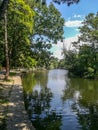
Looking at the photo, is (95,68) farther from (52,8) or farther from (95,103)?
(95,103)

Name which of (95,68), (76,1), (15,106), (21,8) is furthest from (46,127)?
(95,68)

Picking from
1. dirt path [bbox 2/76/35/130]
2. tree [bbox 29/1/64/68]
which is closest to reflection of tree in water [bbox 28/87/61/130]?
dirt path [bbox 2/76/35/130]

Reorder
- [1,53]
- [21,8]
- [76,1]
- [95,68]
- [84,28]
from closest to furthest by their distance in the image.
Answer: [76,1], [21,8], [1,53], [95,68], [84,28]

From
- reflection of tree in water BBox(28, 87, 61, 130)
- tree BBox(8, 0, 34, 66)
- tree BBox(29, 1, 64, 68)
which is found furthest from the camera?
tree BBox(29, 1, 64, 68)

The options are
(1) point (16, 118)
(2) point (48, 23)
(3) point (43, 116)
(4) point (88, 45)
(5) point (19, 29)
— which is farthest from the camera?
(4) point (88, 45)

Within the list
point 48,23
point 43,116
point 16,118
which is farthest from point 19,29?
point 16,118

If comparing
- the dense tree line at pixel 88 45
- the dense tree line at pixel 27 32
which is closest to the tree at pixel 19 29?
the dense tree line at pixel 27 32

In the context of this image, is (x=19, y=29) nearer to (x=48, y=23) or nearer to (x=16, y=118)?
(x=48, y=23)

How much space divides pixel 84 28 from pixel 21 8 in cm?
3330

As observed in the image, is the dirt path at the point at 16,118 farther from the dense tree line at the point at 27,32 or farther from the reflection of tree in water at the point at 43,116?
the dense tree line at the point at 27,32

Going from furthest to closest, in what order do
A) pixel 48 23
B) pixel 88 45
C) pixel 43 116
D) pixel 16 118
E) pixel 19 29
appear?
pixel 88 45 → pixel 48 23 → pixel 19 29 → pixel 43 116 → pixel 16 118

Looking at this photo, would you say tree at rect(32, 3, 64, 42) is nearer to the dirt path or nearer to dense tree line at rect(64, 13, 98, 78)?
dense tree line at rect(64, 13, 98, 78)

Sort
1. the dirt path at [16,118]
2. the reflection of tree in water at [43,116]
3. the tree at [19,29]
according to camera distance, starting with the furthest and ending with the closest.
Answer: the tree at [19,29] → the reflection of tree in water at [43,116] → the dirt path at [16,118]

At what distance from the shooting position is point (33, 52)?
199 feet
